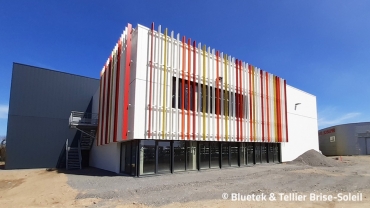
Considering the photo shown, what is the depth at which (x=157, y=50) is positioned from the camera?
1645 cm

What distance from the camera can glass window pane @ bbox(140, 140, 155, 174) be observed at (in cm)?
1512

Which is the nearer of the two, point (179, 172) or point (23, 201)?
point (23, 201)

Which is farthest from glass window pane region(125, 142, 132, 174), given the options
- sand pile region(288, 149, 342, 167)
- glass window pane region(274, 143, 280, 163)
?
sand pile region(288, 149, 342, 167)

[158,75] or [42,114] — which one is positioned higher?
[158,75]

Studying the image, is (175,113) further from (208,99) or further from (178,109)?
(208,99)

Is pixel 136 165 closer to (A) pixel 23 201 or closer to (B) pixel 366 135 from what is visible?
(A) pixel 23 201

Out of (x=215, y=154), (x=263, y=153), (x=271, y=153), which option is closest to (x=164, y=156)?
(x=215, y=154)

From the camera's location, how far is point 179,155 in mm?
16984

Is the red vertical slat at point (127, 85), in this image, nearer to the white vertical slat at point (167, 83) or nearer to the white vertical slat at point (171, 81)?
the white vertical slat at point (167, 83)

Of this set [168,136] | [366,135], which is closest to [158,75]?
[168,136]

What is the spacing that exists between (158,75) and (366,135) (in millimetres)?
42406

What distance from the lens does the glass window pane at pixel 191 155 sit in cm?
1748

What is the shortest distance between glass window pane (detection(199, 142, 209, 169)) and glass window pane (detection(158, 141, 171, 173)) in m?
2.94

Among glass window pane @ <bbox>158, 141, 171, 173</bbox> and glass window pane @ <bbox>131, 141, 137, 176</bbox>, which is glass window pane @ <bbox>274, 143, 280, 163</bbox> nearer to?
glass window pane @ <bbox>158, 141, 171, 173</bbox>
